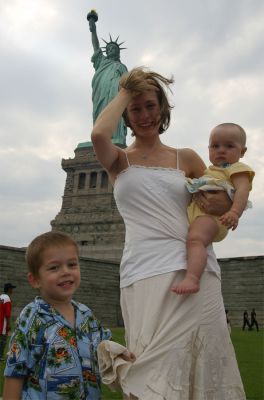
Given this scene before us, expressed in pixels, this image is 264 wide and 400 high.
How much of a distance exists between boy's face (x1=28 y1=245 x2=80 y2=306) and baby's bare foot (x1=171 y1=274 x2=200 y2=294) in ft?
1.65

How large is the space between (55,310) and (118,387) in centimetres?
48

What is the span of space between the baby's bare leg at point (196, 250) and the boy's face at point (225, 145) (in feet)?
1.33

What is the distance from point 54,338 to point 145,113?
1.28m

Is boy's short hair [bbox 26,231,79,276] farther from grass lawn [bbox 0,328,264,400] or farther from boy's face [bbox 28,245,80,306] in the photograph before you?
grass lawn [bbox 0,328,264,400]

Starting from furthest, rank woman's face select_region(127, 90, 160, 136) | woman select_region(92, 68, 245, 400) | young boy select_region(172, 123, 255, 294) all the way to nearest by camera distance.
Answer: woman's face select_region(127, 90, 160, 136) < young boy select_region(172, 123, 255, 294) < woman select_region(92, 68, 245, 400)

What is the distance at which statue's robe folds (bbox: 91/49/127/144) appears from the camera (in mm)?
36656

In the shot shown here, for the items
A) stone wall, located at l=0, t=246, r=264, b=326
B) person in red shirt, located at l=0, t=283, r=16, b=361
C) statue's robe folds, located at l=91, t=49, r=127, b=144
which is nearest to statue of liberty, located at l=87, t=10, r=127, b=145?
statue's robe folds, located at l=91, t=49, r=127, b=144

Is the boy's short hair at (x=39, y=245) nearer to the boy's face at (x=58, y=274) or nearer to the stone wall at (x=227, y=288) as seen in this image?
the boy's face at (x=58, y=274)

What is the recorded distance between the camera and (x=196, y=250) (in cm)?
242

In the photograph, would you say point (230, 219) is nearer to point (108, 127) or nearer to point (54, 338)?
point (108, 127)

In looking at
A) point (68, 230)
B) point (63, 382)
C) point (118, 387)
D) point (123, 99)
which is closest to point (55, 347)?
point (63, 382)

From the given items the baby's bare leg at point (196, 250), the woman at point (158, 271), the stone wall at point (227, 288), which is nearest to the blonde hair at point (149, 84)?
the woman at point (158, 271)

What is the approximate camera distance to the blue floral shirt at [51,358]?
7.52 ft

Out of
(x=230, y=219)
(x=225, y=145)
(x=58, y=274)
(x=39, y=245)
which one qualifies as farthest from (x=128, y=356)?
(x=225, y=145)
